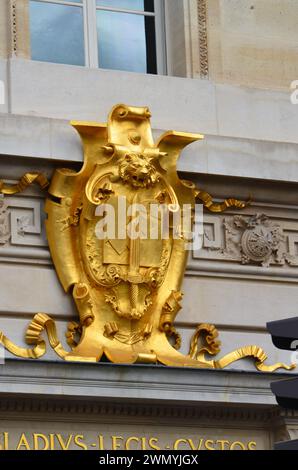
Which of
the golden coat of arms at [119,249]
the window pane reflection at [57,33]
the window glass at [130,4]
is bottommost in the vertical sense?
the golden coat of arms at [119,249]

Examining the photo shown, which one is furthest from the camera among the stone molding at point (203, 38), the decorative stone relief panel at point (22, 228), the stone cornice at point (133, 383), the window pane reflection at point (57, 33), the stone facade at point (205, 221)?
the stone molding at point (203, 38)

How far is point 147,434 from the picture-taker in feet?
43.1

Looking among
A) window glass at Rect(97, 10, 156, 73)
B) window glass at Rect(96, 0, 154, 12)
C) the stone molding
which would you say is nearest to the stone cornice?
the stone molding

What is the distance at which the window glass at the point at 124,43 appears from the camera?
14234mm

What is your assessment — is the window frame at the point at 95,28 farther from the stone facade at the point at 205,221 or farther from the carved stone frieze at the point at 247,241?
the carved stone frieze at the point at 247,241

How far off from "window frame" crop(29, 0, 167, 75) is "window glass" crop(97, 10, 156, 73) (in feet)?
0.15

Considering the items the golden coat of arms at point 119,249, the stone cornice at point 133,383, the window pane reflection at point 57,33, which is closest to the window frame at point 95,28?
the window pane reflection at point 57,33

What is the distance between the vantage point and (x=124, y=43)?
47.0ft

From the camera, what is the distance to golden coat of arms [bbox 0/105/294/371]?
13.1 meters

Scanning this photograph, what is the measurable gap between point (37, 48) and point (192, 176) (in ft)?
5.93

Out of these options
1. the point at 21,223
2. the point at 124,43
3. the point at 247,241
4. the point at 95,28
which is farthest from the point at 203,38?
the point at 21,223

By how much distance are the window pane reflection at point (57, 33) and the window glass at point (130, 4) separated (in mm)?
274

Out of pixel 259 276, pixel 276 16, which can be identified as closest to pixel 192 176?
pixel 259 276

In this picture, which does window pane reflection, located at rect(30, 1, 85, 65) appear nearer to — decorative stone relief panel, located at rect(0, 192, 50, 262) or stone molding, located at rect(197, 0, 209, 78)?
stone molding, located at rect(197, 0, 209, 78)
